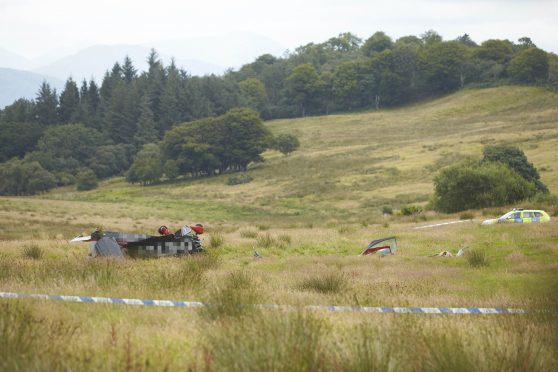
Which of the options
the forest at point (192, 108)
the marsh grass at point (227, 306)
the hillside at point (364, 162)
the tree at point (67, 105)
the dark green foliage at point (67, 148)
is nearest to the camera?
the marsh grass at point (227, 306)

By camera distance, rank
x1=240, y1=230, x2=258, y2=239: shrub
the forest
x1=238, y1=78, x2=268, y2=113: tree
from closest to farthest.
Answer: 1. x1=240, y1=230, x2=258, y2=239: shrub
2. the forest
3. x1=238, y1=78, x2=268, y2=113: tree

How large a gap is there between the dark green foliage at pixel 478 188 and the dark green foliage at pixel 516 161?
3.50 m

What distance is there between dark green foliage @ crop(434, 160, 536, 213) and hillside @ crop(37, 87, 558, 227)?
7329 millimetres

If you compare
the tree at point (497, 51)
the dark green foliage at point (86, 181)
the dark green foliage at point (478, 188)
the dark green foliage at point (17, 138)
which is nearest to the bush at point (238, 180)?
the dark green foliage at point (86, 181)

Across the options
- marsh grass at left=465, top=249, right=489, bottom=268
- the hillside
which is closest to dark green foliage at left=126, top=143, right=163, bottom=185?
the hillside

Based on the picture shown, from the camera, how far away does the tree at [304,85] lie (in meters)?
147

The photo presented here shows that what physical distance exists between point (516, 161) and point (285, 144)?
208ft

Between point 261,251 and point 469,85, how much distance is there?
413ft

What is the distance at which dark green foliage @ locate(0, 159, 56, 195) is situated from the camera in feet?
344

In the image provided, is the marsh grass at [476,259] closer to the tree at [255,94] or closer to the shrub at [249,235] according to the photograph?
the shrub at [249,235]

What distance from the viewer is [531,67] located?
12700cm

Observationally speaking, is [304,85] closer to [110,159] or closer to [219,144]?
[219,144]

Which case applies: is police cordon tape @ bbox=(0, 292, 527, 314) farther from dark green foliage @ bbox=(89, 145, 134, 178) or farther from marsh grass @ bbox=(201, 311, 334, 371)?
dark green foliage @ bbox=(89, 145, 134, 178)

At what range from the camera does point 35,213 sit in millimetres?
52844
